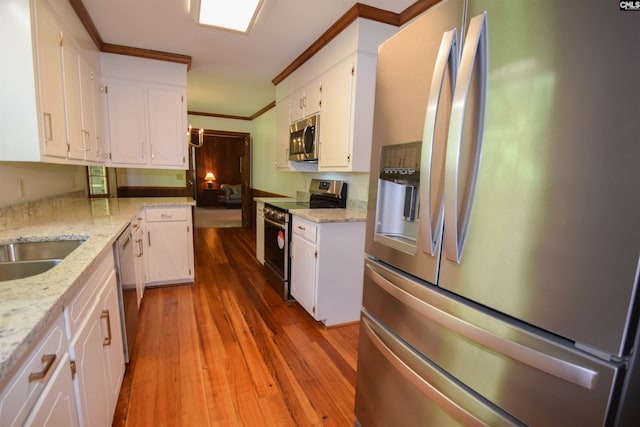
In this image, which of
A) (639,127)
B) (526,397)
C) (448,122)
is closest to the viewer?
(639,127)

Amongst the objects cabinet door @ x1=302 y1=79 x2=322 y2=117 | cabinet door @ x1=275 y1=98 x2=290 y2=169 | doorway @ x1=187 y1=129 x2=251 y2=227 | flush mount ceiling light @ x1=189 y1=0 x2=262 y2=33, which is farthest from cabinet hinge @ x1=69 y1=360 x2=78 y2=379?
doorway @ x1=187 y1=129 x2=251 y2=227

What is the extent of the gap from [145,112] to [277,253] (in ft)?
6.80

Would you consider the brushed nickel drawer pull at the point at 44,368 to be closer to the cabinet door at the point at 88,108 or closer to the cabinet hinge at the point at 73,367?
the cabinet hinge at the point at 73,367

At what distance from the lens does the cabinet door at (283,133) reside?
3.59m

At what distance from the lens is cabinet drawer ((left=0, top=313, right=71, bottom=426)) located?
23.1 inches

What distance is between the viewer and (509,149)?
0.72 m

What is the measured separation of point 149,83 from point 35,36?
1777 mm

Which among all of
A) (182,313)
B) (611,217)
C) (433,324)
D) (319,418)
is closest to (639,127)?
(611,217)

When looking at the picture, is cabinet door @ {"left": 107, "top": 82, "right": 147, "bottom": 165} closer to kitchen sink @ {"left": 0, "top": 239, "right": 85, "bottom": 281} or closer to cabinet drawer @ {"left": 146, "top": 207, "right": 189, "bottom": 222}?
cabinet drawer @ {"left": 146, "top": 207, "right": 189, "bottom": 222}

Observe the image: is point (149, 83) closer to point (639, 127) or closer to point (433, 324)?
point (433, 324)

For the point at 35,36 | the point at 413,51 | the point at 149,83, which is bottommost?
the point at 413,51

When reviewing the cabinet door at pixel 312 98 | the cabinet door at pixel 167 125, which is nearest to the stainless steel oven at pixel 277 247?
the cabinet door at pixel 312 98

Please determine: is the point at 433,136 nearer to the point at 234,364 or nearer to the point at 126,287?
the point at 234,364

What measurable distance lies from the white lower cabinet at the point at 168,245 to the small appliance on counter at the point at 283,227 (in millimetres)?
845
